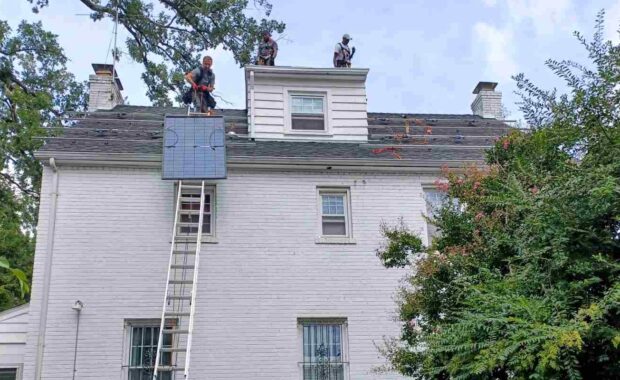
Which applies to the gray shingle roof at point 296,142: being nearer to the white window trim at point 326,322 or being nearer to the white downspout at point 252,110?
the white downspout at point 252,110

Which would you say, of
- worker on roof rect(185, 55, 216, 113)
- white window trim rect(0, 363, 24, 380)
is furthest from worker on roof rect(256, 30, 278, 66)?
white window trim rect(0, 363, 24, 380)

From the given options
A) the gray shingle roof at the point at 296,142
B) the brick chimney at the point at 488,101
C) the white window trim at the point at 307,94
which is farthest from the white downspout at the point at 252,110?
the brick chimney at the point at 488,101

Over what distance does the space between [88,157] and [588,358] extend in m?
9.88

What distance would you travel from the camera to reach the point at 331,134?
14047 millimetres

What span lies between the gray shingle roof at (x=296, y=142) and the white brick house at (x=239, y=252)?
57mm

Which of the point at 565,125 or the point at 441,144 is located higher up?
the point at 441,144

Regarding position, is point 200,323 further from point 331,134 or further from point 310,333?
point 331,134

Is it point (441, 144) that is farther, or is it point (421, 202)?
point (441, 144)

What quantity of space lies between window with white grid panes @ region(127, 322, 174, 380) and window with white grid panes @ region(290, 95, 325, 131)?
5.30 m

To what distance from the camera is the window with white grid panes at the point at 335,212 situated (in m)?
12.8

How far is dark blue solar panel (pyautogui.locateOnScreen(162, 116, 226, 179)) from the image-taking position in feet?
39.8

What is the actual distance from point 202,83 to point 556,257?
10.6 m

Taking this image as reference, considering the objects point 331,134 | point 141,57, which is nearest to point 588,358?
point 331,134

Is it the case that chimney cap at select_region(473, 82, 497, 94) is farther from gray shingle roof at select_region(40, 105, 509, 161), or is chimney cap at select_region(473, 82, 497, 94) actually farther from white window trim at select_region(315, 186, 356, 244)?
white window trim at select_region(315, 186, 356, 244)
